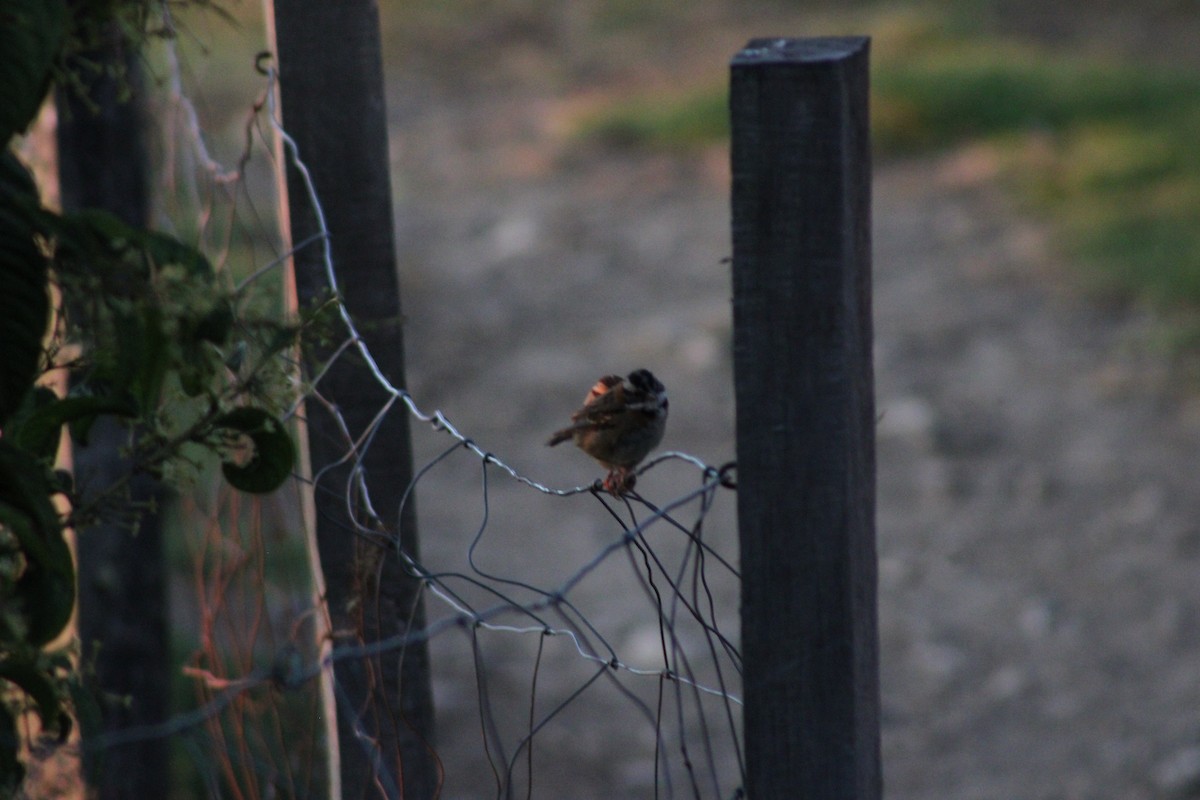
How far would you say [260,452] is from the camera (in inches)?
67.8

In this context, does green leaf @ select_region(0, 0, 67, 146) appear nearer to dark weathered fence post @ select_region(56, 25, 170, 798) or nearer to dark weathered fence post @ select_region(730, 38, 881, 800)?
dark weathered fence post @ select_region(730, 38, 881, 800)

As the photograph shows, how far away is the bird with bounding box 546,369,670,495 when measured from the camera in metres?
2.37

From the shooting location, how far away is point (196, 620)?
4387 millimetres

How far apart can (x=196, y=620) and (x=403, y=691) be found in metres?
2.42

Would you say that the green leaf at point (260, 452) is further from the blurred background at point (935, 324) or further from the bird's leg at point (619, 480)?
the blurred background at point (935, 324)

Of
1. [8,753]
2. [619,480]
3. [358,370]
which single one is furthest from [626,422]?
[8,753]

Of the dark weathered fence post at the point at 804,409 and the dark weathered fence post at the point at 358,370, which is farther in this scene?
the dark weathered fence post at the point at 358,370

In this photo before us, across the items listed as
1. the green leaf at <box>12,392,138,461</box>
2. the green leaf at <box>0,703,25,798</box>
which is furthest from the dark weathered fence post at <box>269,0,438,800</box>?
the green leaf at <box>0,703,25,798</box>

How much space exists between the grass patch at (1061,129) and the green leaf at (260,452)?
5616 millimetres

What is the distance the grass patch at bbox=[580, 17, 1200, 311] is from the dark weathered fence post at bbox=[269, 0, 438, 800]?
524 cm

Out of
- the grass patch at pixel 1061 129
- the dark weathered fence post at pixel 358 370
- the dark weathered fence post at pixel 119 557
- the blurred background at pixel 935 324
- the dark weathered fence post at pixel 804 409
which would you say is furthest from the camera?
the grass patch at pixel 1061 129

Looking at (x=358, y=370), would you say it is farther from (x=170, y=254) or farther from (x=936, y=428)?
(x=936, y=428)

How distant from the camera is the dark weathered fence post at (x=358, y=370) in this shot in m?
2.02

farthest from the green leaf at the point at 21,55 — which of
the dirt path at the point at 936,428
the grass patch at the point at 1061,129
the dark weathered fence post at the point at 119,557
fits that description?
the grass patch at the point at 1061,129
